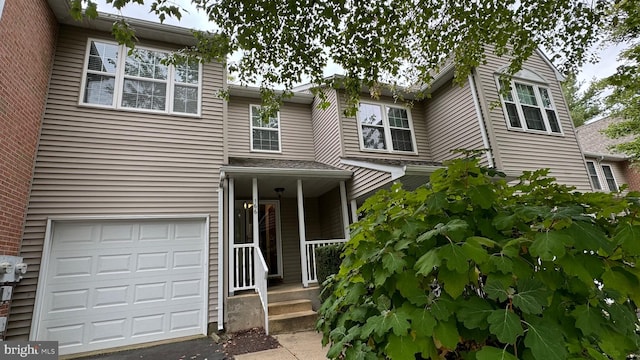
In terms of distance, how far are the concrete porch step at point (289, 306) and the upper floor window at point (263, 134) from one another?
452cm

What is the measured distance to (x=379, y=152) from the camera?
8.39 meters

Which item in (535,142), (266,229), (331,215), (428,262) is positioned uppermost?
(535,142)

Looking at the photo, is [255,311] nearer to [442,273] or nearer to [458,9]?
[442,273]

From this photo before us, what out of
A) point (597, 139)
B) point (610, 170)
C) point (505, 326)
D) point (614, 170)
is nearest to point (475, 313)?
point (505, 326)

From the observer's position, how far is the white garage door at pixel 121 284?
5.00m

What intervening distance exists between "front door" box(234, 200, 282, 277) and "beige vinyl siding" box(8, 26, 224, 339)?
2.19 meters

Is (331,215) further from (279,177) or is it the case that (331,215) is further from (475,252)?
(475,252)

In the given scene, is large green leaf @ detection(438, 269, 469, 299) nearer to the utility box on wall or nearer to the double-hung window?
the utility box on wall

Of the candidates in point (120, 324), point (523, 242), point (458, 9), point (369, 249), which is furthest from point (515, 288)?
point (120, 324)

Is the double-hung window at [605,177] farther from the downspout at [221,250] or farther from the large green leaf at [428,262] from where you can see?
the large green leaf at [428,262]

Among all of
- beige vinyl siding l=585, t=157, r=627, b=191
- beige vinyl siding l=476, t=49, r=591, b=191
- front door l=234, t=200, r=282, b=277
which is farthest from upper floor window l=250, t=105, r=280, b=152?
beige vinyl siding l=585, t=157, r=627, b=191

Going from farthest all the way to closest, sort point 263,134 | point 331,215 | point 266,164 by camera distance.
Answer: point 263,134, point 331,215, point 266,164

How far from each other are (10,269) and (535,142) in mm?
11116

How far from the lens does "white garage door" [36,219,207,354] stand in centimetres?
500
